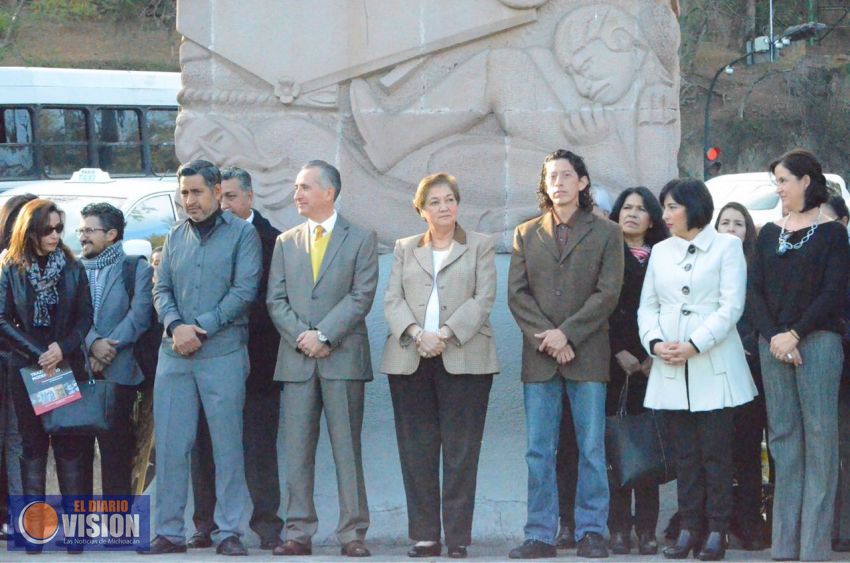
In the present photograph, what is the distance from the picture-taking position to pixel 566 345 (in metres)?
6.17

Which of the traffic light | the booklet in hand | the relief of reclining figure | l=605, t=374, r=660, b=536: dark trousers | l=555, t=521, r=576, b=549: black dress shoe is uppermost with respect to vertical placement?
the traffic light

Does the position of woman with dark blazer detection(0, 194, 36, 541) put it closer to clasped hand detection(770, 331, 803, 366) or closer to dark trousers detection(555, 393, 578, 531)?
dark trousers detection(555, 393, 578, 531)

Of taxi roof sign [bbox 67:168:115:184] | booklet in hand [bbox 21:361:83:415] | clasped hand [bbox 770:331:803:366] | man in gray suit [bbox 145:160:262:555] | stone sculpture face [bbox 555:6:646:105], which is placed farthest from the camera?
taxi roof sign [bbox 67:168:115:184]

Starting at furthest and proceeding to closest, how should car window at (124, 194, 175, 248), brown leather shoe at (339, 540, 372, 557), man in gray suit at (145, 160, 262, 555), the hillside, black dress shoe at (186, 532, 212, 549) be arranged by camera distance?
1. the hillside
2. car window at (124, 194, 175, 248)
3. black dress shoe at (186, 532, 212, 549)
4. man in gray suit at (145, 160, 262, 555)
5. brown leather shoe at (339, 540, 372, 557)

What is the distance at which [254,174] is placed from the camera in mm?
7762

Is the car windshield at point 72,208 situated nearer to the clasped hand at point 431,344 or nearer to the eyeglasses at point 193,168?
the eyeglasses at point 193,168

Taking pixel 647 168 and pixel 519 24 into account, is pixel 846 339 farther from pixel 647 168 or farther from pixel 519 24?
pixel 519 24

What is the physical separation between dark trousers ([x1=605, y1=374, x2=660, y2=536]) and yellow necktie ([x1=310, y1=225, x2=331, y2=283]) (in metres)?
1.52

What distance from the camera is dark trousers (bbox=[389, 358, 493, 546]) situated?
6312mm

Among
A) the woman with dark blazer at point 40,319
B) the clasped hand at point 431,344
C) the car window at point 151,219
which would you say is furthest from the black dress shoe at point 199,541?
the car window at point 151,219

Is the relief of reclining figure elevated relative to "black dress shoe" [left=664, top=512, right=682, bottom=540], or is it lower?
elevated

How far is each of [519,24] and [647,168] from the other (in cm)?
110

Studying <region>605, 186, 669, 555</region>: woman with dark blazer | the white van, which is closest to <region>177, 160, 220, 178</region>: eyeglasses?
<region>605, 186, 669, 555</region>: woman with dark blazer

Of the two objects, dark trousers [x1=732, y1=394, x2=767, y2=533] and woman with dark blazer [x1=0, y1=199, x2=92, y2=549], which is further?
woman with dark blazer [x1=0, y1=199, x2=92, y2=549]
